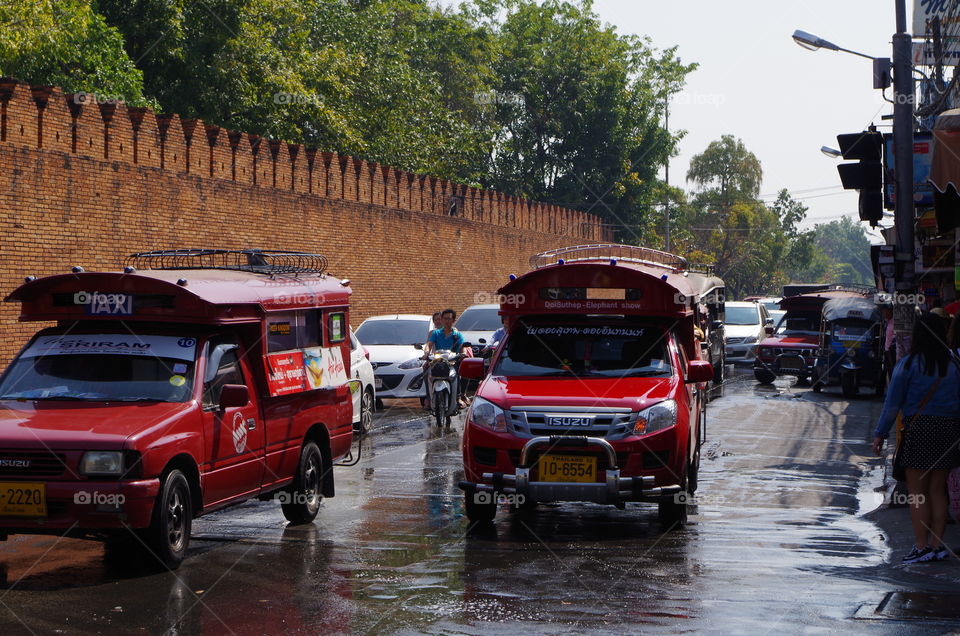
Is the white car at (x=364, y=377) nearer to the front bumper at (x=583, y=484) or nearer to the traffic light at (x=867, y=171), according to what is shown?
the traffic light at (x=867, y=171)

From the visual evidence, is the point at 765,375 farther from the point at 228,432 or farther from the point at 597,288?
the point at 228,432

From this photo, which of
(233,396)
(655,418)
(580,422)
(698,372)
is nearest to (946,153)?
(698,372)

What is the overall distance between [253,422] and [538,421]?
2.25 metres

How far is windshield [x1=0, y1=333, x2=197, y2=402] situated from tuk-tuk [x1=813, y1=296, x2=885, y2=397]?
19.1m

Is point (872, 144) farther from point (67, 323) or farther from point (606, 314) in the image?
point (67, 323)

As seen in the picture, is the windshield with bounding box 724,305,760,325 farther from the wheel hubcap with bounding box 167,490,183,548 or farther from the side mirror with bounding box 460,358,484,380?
the wheel hubcap with bounding box 167,490,183,548

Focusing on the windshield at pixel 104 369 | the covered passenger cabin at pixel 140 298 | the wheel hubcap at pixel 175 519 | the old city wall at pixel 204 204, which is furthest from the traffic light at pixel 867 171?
the old city wall at pixel 204 204

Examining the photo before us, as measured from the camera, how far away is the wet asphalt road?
23.7 feet

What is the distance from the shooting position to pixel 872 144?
15.3 metres

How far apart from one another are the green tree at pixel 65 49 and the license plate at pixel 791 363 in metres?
16.5

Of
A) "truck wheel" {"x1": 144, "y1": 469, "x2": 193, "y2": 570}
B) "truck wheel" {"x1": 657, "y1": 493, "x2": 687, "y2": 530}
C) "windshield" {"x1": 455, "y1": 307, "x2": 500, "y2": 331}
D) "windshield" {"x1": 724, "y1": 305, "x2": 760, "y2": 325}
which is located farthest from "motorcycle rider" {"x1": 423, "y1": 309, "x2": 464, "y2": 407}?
"windshield" {"x1": 724, "y1": 305, "x2": 760, "y2": 325}

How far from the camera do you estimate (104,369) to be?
9344 millimetres

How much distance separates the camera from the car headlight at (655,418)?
1028 cm

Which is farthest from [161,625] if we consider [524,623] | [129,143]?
[129,143]
